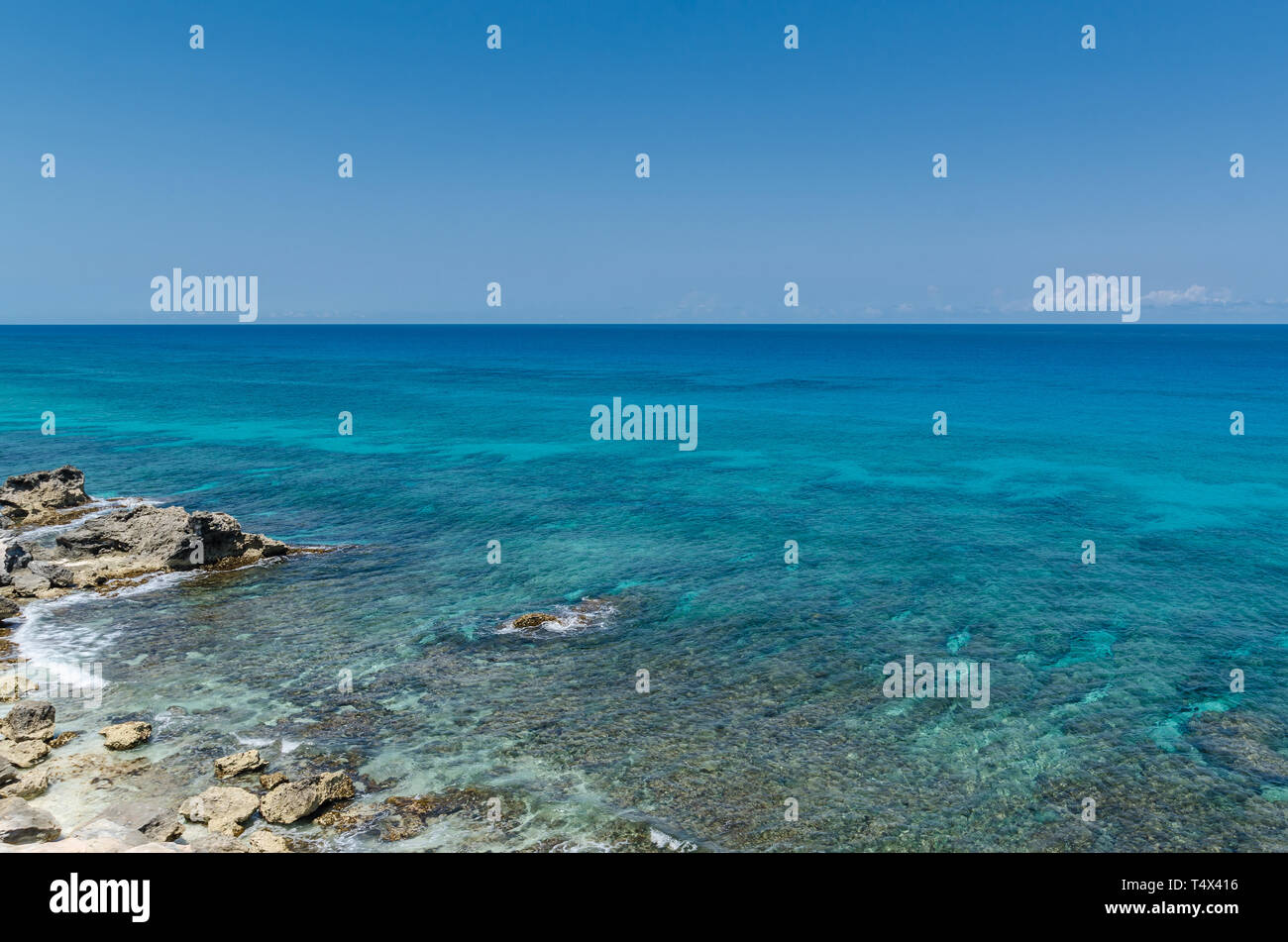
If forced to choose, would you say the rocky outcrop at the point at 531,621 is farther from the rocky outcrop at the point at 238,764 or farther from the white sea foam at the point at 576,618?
the rocky outcrop at the point at 238,764

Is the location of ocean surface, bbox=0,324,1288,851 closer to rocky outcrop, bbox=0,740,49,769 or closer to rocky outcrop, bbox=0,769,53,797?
rocky outcrop, bbox=0,769,53,797

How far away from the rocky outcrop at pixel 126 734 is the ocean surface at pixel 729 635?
1.52 ft

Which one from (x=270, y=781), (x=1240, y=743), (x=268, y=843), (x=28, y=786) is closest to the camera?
(x=268, y=843)

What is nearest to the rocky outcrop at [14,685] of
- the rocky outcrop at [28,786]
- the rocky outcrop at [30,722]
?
the rocky outcrop at [30,722]

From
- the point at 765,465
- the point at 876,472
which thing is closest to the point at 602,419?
the point at 765,465

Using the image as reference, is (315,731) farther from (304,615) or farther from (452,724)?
(304,615)

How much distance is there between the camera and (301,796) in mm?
19156

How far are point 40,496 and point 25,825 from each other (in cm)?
3855

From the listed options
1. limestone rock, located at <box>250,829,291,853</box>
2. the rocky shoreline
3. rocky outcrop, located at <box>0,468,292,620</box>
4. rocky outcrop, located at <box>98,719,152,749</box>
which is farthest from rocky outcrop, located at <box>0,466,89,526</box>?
limestone rock, located at <box>250,829,291,853</box>

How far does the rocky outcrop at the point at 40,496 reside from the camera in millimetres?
45344

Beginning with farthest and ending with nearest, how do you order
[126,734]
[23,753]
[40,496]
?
[40,496]
[126,734]
[23,753]

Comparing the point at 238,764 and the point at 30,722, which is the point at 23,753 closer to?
the point at 30,722

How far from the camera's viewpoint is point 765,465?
61781mm

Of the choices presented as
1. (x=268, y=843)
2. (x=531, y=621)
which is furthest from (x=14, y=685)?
(x=531, y=621)
